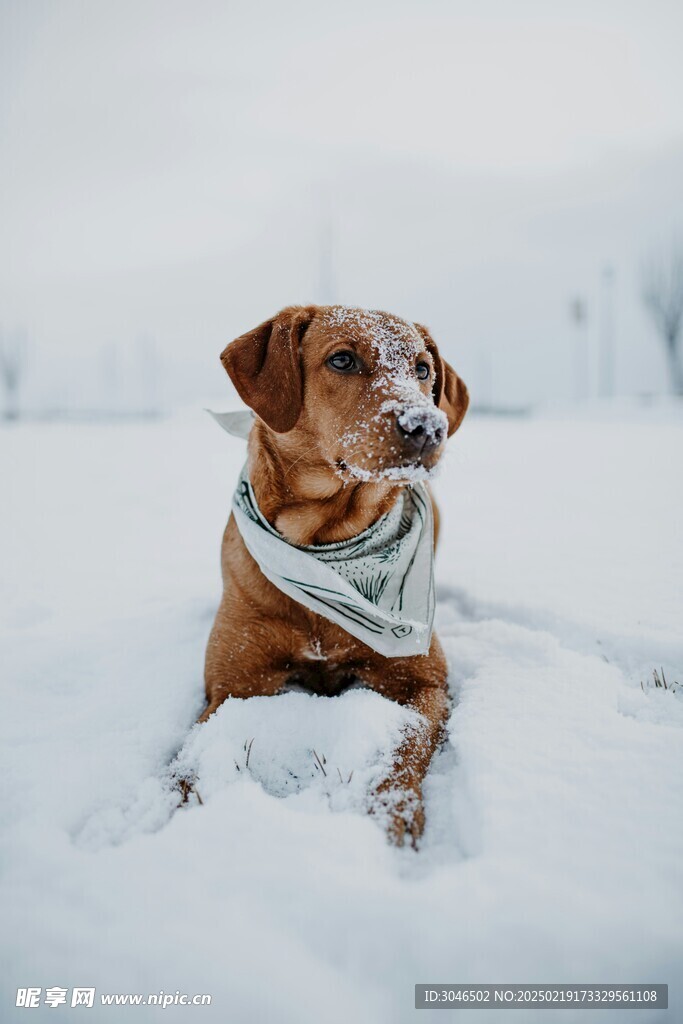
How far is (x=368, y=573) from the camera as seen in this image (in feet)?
8.55

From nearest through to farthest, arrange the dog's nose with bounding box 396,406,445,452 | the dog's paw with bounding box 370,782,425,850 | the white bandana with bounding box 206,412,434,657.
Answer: the dog's paw with bounding box 370,782,425,850, the dog's nose with bounding box 396,406,445,452, the white bandana with bounding box 206,412,434,657

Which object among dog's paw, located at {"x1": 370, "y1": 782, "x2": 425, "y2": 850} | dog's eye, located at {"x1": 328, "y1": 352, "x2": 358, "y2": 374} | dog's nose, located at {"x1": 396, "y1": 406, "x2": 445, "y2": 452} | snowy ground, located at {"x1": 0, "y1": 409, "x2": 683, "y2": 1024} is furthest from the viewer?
dog's eye, located at {"x1": 328, "y1": 352, "x2": 358, "y2": 374}

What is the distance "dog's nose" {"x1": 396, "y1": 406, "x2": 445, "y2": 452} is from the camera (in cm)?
215

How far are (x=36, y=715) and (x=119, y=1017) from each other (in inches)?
58.8

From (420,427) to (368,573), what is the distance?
76 cm

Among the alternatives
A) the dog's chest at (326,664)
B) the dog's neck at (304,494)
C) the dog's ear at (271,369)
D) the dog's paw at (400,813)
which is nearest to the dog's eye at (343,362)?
the dog's ear at (271,369)

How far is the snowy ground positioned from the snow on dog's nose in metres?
0.34

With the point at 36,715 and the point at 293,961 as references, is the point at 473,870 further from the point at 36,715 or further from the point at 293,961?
the point at 36,715

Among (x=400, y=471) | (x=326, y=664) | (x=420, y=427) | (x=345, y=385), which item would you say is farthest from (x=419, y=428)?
(x=326, y=664)

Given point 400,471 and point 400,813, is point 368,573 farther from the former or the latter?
point 400,813

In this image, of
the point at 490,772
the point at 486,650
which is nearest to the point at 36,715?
the point at 490,772

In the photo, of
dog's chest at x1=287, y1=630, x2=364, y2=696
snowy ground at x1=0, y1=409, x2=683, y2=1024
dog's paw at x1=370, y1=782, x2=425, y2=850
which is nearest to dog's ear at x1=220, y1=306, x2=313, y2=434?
snowy ground at x1=0, y1=409, x2=683, y2=1024

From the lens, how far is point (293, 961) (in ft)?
4.10

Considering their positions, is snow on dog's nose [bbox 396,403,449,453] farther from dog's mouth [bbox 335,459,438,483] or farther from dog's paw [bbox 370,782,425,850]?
dog's paw [bbox 370,782,425,850]
